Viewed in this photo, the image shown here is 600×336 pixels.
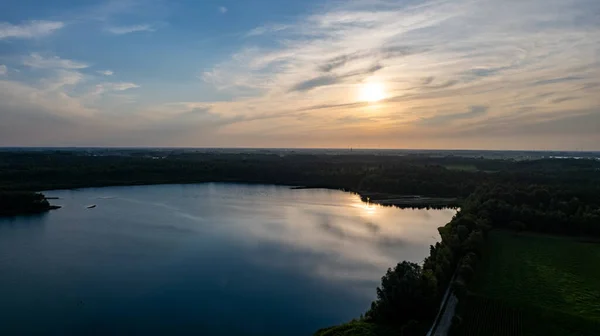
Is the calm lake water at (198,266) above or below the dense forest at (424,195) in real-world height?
below

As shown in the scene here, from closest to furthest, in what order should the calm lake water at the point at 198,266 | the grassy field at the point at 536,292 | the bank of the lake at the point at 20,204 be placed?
the grassy field at the point at 536,292 → the calm lake water at the point at 198,266 → the bank of the lake at the point at 20,204

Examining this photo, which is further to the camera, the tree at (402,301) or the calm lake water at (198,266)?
the calm lake water at (198,266)

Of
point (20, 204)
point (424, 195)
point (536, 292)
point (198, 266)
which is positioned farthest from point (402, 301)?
point (424, 195)

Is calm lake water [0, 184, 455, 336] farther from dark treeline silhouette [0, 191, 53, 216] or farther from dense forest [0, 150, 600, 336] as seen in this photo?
dense forest [0, 150, 600, 336]

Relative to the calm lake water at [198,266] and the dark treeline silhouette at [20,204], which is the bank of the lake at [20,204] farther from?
the calm lake water at [198,266]

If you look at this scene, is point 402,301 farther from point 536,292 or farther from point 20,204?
point 20,204

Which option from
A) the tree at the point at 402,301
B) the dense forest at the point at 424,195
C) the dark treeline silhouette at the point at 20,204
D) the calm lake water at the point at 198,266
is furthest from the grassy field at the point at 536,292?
the dark treeline silhouette at the point at 20,204
